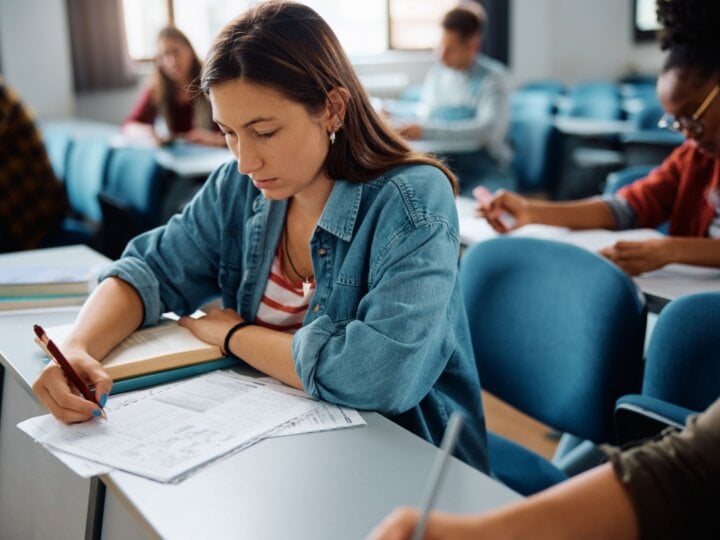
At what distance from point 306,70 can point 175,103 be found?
11.6 feet

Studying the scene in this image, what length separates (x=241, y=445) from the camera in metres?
1.07

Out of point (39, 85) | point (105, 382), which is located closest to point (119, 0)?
point (39, 85)

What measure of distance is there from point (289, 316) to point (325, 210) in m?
0.24

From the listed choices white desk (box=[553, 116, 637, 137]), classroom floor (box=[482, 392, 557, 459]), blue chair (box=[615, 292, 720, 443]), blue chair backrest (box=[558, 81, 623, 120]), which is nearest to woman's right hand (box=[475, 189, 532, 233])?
classroom floor (box=[482, 392, 557, 459])

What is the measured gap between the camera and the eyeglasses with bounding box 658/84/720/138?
75.9 inches

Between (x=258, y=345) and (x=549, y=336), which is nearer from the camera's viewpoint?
(x=258, y=345)

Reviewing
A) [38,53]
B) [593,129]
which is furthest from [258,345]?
[38,53]

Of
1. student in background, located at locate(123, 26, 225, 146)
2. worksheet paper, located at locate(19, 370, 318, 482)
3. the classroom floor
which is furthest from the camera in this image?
student in background, located at locate(123, 26, 225, 146)

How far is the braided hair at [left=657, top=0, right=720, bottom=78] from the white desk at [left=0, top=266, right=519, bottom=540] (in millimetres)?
1324

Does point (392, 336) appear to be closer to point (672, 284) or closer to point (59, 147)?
point (672, 284)

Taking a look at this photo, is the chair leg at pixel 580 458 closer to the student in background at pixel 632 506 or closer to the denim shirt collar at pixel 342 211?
the denim shirt collar at pixel 342 211

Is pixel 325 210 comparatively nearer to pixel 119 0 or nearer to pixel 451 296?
pixel 451 296

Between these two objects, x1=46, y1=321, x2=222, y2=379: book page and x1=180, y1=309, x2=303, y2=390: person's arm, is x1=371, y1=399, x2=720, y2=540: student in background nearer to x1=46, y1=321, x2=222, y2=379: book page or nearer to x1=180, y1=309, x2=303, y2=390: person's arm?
x1=180, y1=309, x2=303, y2=390: person's arm

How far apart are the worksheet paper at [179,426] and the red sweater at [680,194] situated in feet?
4.92
